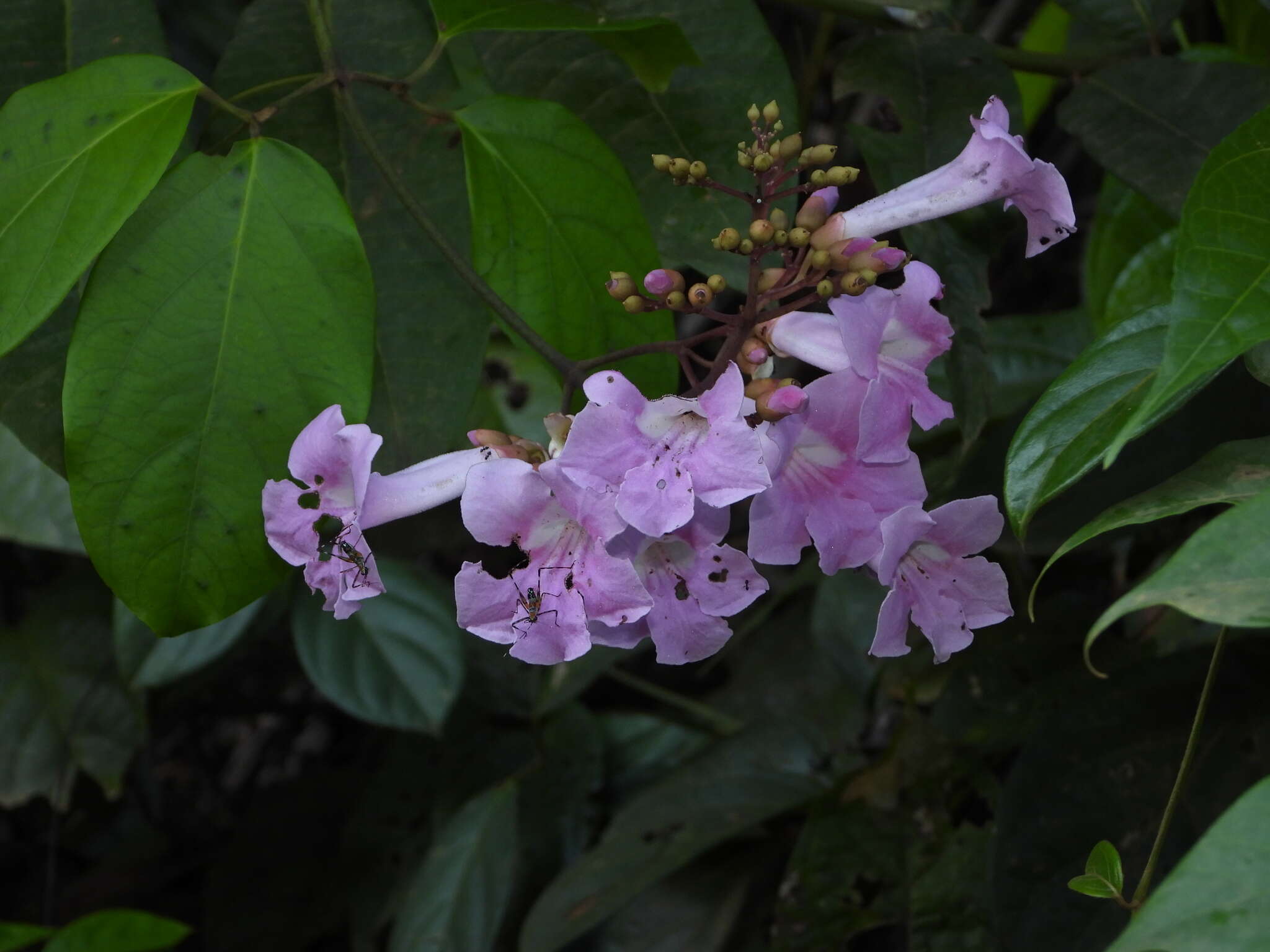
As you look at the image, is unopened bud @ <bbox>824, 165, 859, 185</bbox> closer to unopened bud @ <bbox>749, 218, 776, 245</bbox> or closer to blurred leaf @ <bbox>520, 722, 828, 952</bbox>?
unopened bud @ <bbox>749, 218, 776, 245</bbox>

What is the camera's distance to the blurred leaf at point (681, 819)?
5.03 feet

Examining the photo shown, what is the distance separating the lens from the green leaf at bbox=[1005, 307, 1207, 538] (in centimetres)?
75

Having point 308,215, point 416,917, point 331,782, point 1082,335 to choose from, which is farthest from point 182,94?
point 331,782

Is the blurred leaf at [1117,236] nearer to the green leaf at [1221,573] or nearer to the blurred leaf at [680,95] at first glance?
Answer: the blurred leaf at [680,95]

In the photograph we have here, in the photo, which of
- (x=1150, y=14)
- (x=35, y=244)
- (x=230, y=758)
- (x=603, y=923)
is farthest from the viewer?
(x=230, y=758)

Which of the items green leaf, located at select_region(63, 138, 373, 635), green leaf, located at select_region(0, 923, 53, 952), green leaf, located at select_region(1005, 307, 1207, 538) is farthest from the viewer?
green leaf, located at select_region(0, 923, 53, 952)

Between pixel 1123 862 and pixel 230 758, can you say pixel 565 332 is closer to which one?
pixel 1123 862

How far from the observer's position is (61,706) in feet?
6.40

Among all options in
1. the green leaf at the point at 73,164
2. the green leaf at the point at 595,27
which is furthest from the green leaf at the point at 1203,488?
the green leaf at the point at 73,164

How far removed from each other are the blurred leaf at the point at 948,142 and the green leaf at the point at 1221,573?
19.9 inches

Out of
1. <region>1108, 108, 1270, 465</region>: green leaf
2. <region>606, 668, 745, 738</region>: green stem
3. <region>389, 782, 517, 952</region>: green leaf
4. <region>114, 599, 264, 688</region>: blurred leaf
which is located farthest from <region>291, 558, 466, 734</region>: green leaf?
<region>1108, 108, 1270, 465</region>: green leaf

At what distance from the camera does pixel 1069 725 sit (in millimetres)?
1327

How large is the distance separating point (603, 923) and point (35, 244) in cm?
137

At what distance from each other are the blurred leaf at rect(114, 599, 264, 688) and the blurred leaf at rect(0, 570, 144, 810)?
0.26m
